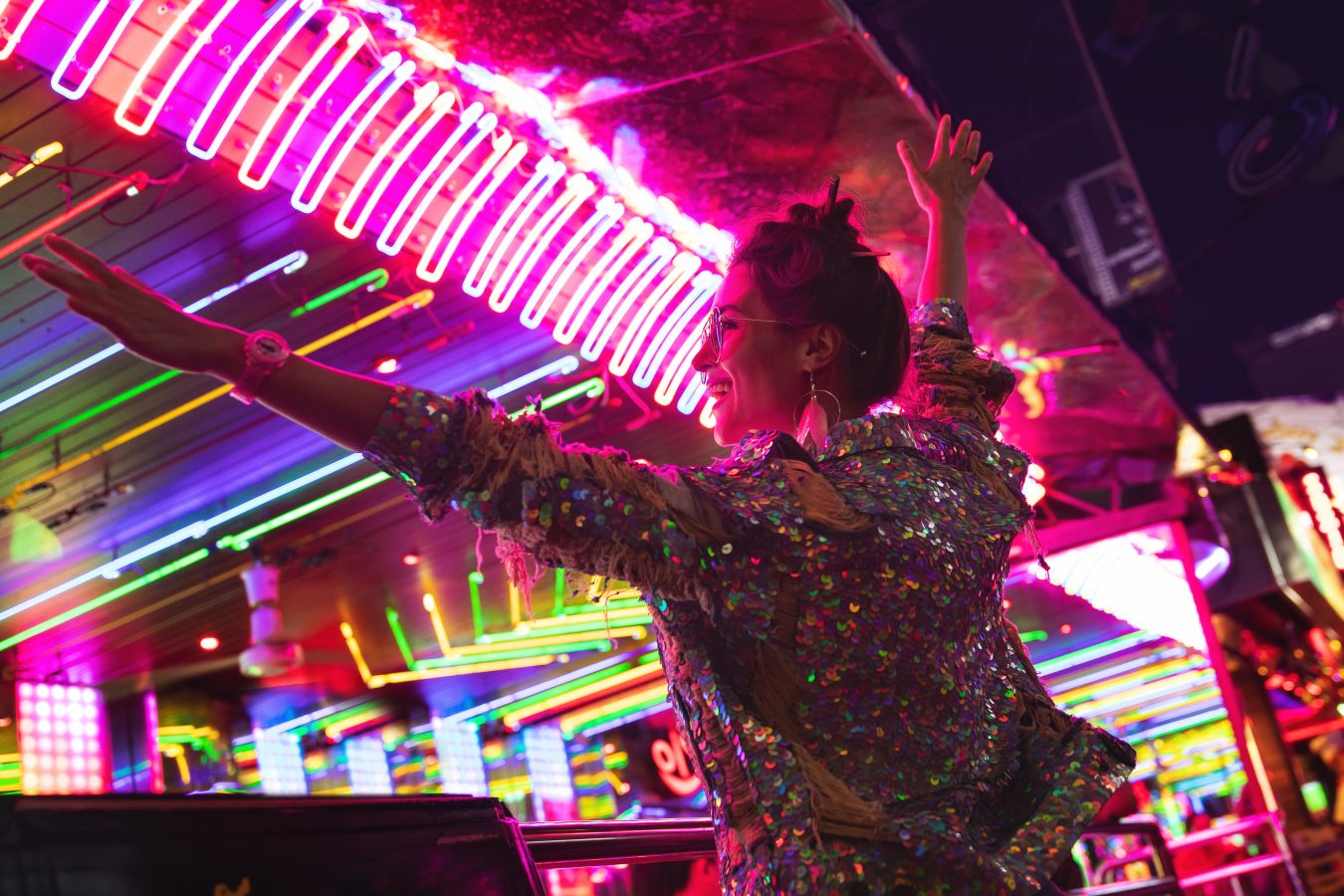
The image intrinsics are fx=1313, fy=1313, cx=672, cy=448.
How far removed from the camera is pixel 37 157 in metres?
4.25

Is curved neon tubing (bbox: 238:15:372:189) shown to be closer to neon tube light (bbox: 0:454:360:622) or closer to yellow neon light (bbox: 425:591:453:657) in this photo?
neon tube light (bbox: 0:454:360:622)

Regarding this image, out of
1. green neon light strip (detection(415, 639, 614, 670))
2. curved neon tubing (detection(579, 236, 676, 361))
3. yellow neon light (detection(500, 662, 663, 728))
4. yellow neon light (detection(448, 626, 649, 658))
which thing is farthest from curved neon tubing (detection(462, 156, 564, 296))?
yellow neon light (detection(500, 662, 663, 728))

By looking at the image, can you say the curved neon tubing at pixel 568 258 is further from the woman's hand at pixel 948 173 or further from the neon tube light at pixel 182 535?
the neon tube light at pixel 182 535

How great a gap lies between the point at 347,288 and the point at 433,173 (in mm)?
1529

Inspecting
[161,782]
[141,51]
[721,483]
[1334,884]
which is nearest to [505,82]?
[141,51]

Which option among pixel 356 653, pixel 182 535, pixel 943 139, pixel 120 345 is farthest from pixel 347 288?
pixel 356 653

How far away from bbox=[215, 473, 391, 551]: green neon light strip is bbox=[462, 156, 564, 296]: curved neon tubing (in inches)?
143

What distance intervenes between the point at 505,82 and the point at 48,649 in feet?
25.7

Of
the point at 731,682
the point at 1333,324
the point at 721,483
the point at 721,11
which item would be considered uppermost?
the point at 1333,324

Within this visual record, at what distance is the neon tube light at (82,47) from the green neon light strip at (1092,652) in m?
13.3

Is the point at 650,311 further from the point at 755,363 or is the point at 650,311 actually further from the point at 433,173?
the point at 755,363

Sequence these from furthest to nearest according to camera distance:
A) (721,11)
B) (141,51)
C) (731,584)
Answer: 1. (721,11)
2. (141,51)
3. (731,584)

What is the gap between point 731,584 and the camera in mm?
1378

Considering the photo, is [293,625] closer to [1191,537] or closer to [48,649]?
[48,649]
